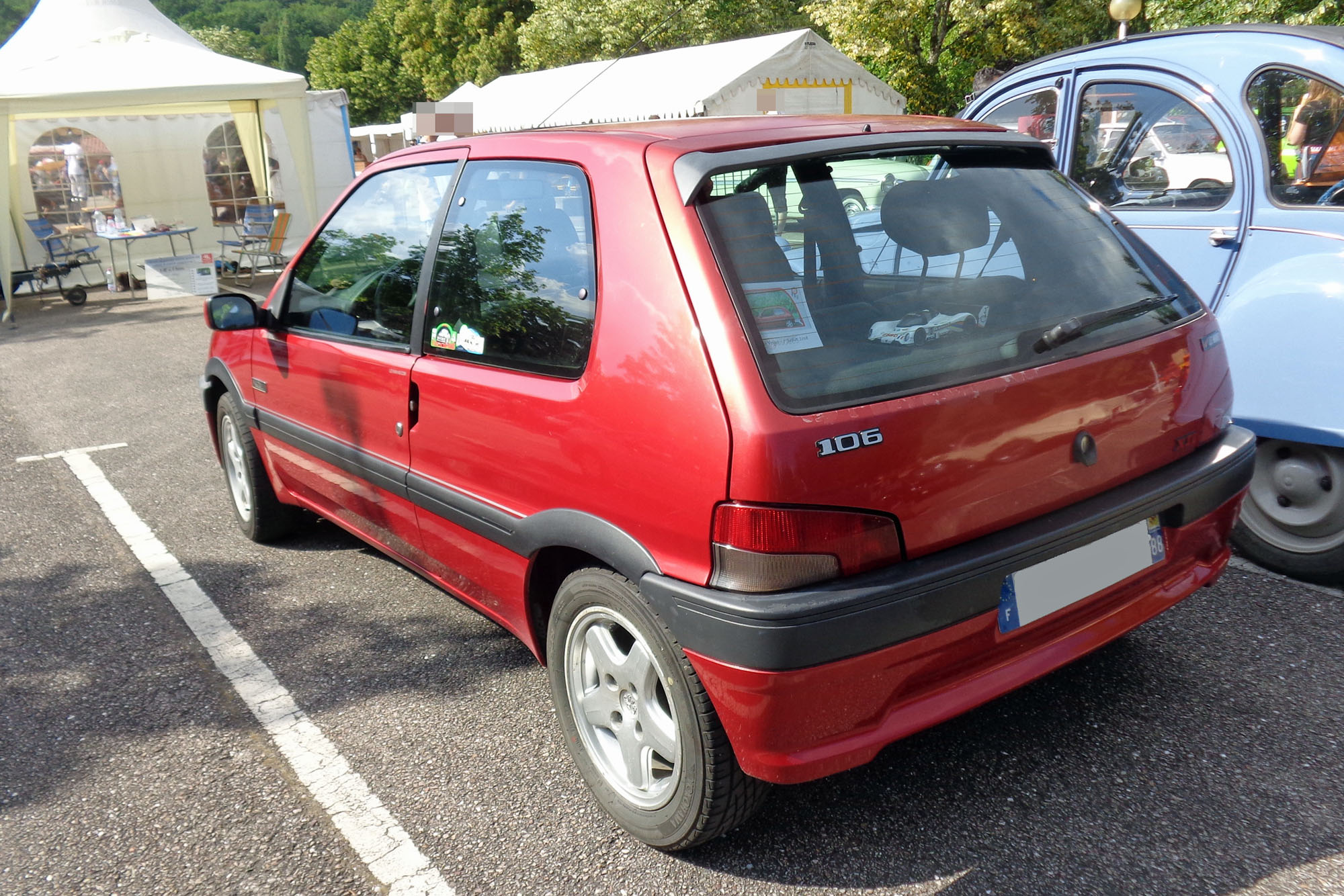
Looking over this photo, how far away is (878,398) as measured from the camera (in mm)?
2094

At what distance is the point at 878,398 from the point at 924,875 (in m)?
1.09

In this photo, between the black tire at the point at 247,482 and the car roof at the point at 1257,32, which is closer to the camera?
the car roof at the point at 1257,32

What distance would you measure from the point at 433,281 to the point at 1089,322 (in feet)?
5.89

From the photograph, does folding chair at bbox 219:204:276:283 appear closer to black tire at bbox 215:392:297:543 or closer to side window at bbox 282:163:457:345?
black tire at bbox 215:392:297:543

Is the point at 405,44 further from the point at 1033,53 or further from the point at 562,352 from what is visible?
the point at 562,352

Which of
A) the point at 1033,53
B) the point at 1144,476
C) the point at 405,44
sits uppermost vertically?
the point at 405,44

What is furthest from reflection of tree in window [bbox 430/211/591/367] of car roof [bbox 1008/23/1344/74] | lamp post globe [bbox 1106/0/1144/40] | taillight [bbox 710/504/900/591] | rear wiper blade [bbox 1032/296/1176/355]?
lamp post globe [bbox 1106/0/1144/40]

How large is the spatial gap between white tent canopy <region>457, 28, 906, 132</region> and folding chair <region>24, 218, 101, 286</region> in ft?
23.9

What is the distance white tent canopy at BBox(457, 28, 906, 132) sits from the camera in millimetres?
19016

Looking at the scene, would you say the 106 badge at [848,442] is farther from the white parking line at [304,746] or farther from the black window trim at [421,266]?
the black window trim at [421,266]

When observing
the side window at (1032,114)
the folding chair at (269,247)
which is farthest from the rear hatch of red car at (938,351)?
the folding chair at (269,247)

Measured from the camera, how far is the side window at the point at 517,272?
2.48 m

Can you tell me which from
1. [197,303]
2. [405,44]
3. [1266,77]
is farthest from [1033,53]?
[405,44]

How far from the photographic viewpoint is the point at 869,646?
2.04 meters
